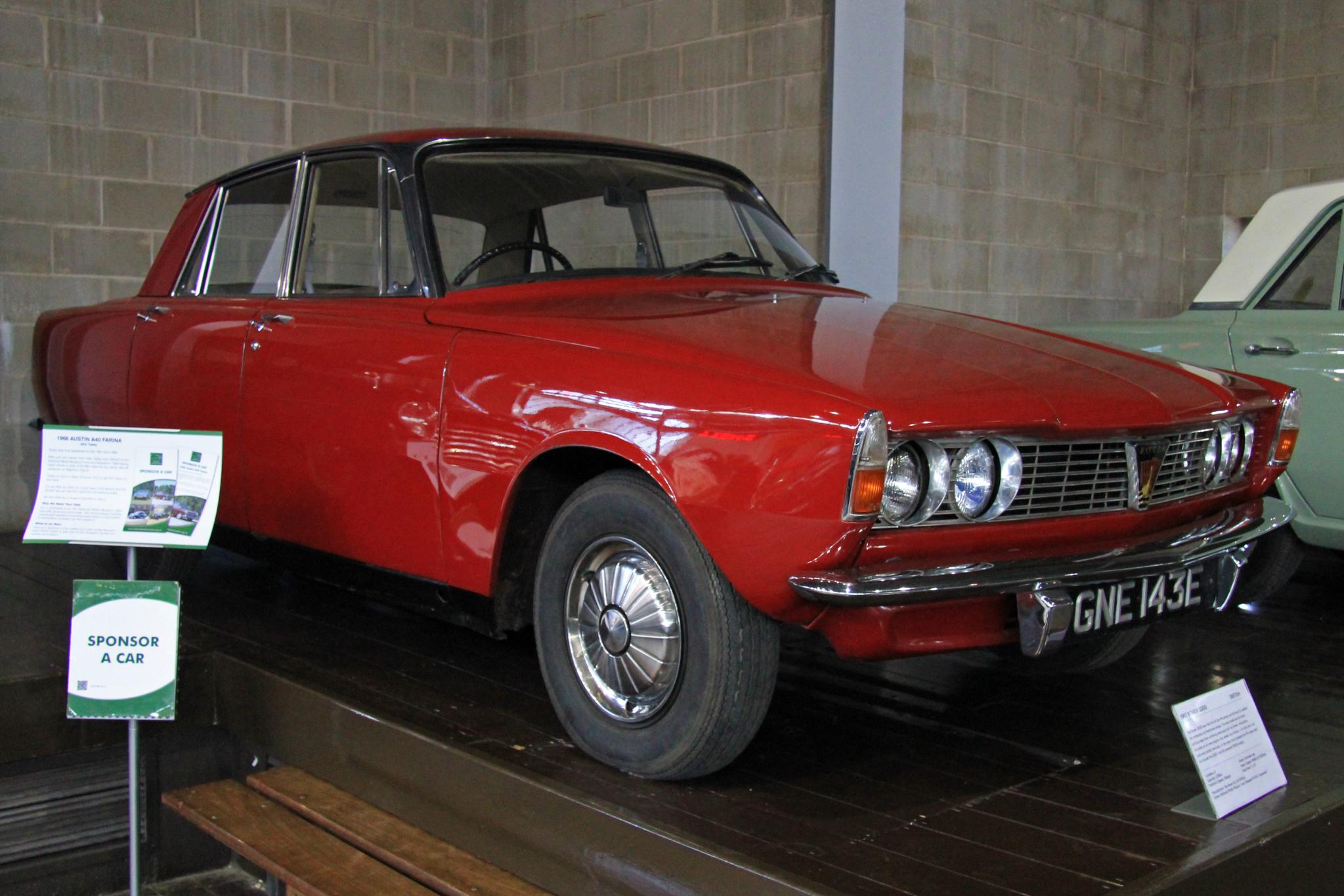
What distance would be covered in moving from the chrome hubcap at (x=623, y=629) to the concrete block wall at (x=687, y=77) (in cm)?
396

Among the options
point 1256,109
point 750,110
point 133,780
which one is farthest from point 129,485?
point 1256,109

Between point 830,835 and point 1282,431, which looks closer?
point 830,835

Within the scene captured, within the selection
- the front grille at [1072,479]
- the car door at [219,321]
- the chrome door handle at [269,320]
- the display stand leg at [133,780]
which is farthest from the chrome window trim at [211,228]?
the front grille at [1072,479]

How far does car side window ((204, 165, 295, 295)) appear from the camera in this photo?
373 cm

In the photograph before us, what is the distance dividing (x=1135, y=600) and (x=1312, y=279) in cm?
244

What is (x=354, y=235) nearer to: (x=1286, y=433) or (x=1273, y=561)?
(x=1286, y=433)

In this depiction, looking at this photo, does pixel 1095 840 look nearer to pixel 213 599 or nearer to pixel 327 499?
pixel 327 499

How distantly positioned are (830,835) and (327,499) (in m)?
1.65

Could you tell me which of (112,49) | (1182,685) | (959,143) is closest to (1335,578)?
(1182,685)

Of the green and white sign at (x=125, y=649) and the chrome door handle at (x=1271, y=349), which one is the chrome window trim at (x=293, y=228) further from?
the chrome door handle at (x=1271, y=349)

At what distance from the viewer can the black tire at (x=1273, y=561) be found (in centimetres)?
420

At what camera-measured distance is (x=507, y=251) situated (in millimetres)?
3303

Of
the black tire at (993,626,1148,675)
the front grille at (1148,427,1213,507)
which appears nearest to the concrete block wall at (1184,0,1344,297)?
the black tire at (993,626,1148,675)

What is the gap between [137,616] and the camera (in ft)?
9.55
